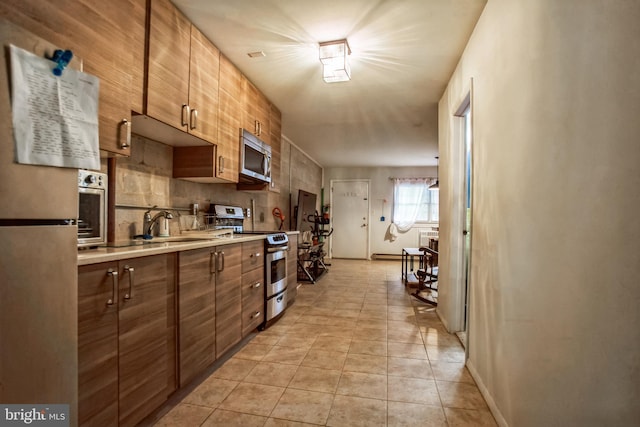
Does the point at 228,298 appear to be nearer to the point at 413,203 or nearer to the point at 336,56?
the point at 336,56

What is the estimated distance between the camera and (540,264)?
117 cm

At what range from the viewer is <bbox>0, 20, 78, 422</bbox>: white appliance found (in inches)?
32.6

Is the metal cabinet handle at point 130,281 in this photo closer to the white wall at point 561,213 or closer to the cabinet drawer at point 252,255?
the cabinet drawer at point 252,255

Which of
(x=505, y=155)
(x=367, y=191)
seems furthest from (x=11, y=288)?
(x=367, y=191)

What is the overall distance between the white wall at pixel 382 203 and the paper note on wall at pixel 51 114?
6952 mm

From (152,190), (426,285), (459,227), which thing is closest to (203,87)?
(152,190)

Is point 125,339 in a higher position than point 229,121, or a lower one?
lower

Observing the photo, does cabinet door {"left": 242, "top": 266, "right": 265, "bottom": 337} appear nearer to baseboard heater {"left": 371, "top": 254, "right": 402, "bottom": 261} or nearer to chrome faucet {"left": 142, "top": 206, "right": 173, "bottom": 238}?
chrome faucet {"left": 142, "top": 206, "right": 173, "bottom": 238}

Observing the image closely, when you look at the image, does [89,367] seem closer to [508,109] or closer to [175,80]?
[175,80]

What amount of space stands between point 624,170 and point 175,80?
219 centimetres

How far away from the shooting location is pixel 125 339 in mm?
1297

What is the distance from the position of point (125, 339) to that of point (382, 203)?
685 centimetres

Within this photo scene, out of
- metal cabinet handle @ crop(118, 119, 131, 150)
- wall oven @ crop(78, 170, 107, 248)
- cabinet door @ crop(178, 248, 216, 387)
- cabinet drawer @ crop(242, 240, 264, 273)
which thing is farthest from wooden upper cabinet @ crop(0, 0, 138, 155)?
cabinet drawer @ crop(242, 240, 264, 273)

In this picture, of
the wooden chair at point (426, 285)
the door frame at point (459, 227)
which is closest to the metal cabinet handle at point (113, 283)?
the door frame at point (459, 227)
